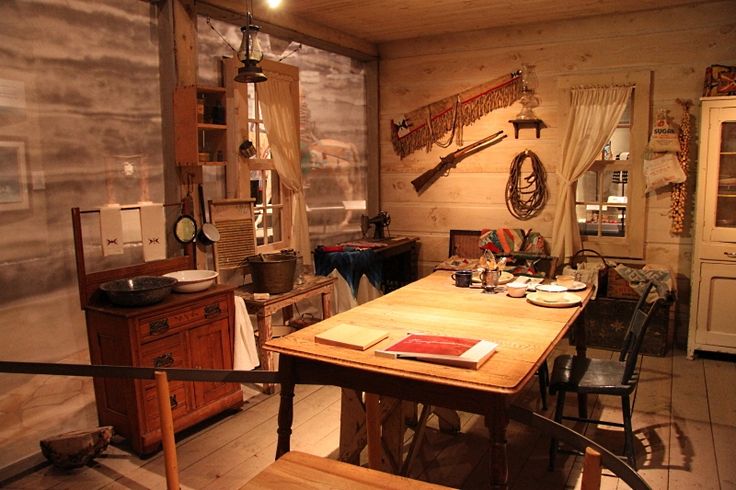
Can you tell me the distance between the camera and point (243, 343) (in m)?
3.70

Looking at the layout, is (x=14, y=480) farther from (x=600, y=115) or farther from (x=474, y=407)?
(x=600, y=115)

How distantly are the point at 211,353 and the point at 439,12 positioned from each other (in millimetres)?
3321

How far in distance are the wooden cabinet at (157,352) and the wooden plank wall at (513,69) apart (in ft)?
9.74

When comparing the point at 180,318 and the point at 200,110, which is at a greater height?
the point at 200,110

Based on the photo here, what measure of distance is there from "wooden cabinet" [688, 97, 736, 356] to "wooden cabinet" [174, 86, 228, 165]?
3495 millimetres

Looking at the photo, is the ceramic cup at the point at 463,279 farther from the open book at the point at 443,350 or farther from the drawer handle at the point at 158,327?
the drawer handle at the point at 158,327

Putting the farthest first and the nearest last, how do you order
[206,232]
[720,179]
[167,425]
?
[720,179]
[206,232]
[167,425]

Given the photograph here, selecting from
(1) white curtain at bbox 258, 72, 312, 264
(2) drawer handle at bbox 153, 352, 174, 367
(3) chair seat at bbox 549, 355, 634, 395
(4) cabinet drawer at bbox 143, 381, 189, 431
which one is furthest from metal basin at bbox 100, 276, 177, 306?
(3) chair seat at bbox 549, 355, 634, 395

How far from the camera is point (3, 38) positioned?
302cm

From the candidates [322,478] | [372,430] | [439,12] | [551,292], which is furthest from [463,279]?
[439,12]

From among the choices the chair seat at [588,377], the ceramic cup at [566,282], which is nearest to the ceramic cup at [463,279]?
the ceramic cup at [566,282]

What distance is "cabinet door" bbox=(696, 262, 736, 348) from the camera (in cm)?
455

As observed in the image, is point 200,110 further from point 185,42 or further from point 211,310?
point 211,310

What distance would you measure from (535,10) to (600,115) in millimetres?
1033
